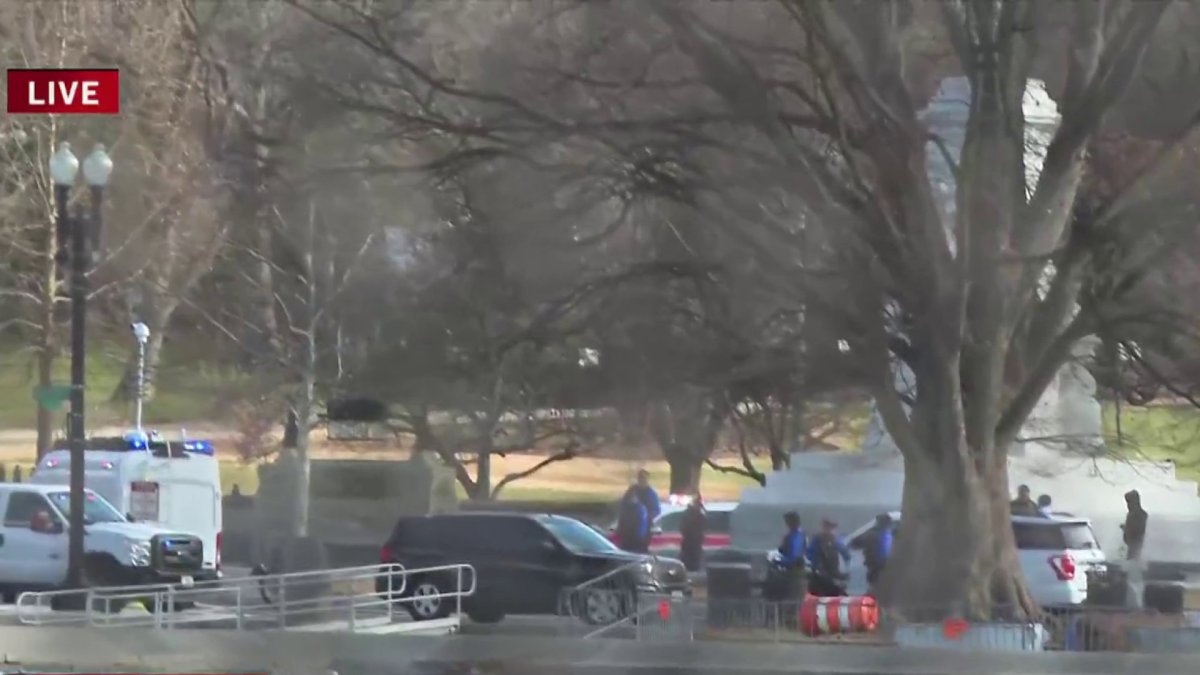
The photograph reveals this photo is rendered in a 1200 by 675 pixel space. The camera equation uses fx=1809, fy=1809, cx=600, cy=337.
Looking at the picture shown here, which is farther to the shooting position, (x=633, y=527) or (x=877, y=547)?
(x=633, y=527)

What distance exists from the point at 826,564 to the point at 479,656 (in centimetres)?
663

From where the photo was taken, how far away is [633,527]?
67.0 ft

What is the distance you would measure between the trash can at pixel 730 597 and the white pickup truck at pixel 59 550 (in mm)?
8124

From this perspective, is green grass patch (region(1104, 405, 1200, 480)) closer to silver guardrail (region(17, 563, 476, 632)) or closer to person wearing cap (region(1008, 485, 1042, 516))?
person wearing cap (region(1008, 485, 1042, 516))

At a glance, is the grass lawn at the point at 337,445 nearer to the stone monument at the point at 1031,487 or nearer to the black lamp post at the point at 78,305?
the stone monument at the point at 1031,487

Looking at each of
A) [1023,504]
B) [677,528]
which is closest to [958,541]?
[1023,504]

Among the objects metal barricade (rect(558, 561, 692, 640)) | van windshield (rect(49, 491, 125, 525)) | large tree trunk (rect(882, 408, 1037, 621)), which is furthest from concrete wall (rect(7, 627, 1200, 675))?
van windshield (rect(49, 491, 125, 525))

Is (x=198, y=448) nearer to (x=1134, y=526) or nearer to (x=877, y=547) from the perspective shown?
(x=877, y=547)

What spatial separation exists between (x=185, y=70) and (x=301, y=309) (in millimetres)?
3251

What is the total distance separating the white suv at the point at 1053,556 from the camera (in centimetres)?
1817

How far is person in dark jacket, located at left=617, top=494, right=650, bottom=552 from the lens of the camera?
2008 centimetres

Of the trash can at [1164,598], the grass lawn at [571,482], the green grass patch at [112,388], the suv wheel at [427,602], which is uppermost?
the green grass patch at [112,388]

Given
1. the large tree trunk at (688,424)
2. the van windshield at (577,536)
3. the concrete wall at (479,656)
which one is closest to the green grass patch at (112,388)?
the van windshield at (577,536)

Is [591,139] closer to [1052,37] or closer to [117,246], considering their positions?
[1052,37]
